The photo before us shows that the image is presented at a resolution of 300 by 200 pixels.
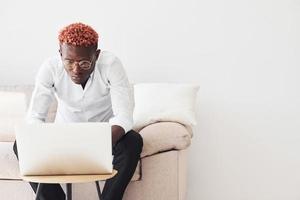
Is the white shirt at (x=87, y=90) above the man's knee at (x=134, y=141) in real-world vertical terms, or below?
above

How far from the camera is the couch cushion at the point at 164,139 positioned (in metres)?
2.62

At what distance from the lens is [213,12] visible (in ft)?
11.3

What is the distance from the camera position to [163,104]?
306cm

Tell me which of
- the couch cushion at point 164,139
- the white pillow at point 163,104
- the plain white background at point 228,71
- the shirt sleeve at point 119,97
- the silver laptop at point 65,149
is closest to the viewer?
the silver laptop at point 65,149

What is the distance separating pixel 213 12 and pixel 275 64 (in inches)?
18.3

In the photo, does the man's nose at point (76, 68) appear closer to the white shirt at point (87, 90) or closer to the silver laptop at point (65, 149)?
the white shirt at point (87, 90)

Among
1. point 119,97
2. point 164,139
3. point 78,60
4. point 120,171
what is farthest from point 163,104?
point 78,60

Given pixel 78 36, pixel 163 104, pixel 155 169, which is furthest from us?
pixel 163 104

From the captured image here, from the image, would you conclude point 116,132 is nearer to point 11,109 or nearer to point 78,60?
point 78,60

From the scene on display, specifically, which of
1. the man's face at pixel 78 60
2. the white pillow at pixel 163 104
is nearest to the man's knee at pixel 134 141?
the man's face at pixel 78 60

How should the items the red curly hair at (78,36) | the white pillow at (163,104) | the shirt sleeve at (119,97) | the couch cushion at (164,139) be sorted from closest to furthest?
the red curly hair at (78,36) < the shirt sleeve at (119,97) < the couch cushion at (164,139) < the white pillow at (163,104)

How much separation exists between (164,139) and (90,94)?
39 centimetres

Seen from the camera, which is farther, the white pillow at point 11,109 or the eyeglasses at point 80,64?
the white pillow at point 11,109

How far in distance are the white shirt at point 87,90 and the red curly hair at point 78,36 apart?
194mm
